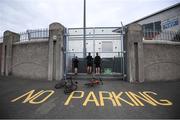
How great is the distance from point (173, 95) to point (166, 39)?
6.10 metres

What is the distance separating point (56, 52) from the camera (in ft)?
32.3

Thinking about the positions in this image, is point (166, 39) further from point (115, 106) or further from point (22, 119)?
point (22, 119)

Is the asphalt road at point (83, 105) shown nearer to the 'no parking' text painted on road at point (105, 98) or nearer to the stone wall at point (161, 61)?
the 'no parking' text painted on road at point (105, 98)

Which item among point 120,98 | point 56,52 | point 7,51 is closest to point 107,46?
point 56,52

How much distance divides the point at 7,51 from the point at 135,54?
10147 mm

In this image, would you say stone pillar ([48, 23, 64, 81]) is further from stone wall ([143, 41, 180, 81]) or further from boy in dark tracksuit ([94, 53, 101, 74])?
stone wall ([143, 41, 180, 81])

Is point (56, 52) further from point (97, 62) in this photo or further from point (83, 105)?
point (83, 105)

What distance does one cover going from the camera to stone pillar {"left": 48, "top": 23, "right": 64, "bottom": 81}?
9.73 m

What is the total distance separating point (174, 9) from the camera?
604 inches

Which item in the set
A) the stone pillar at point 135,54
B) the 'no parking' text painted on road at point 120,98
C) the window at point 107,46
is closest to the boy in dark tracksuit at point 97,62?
the window at point 107,46

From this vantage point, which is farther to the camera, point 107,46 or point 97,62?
point 107,46

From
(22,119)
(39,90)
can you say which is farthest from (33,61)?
(22,119)

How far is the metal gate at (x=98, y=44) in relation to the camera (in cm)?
1042

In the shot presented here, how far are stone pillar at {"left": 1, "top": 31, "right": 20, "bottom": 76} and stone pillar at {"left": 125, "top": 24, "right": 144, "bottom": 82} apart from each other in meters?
9.24
